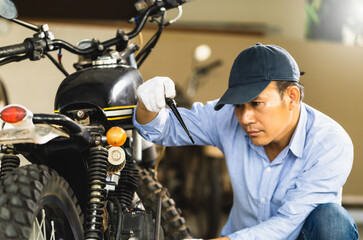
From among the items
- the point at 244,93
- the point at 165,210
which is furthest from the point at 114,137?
the point at 165,210

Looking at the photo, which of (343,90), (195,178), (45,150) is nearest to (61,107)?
(45,150)

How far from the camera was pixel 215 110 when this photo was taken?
184cm

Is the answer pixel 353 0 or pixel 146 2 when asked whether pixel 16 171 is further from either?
pixel 353 0

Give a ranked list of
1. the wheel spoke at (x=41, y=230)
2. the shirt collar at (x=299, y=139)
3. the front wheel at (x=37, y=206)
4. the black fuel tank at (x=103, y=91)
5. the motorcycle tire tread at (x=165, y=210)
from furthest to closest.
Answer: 1. the motorcycle tire tread at (x=165, y=210)
2. the shirt collar at (x=299, y=139)
3. the black fuel tank at (x=103, y=91)
4. the wheel spoke at (x=41, y=230)
5. the front wheel at (x=37, y=206)

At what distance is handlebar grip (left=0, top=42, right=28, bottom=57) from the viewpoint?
1.38m

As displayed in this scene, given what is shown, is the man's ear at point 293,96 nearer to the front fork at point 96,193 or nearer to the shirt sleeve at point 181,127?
the shirt sleeve at point 181,127

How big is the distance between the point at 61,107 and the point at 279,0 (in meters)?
4.87

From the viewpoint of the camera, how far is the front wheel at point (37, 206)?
45.0 inches

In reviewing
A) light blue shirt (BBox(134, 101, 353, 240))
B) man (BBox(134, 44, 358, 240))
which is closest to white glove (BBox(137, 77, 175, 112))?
man (BBox(134, 44, 358, 240))

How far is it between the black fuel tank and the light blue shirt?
0.40 feet

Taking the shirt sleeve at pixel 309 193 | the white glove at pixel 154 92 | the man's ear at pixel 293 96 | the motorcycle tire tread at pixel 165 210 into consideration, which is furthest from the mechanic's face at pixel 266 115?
the motorcycle tire tread at pixel 165 210

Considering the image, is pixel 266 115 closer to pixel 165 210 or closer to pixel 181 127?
pixel 181 127

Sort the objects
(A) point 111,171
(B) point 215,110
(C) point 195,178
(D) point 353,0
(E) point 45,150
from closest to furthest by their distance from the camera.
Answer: (E) point 45,150, (A) point 111,171, (B) point 215,110, (C) point 195,178, (D) point 353,0

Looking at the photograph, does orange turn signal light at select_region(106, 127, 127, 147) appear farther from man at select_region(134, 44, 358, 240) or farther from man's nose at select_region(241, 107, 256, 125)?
man's nose at select_region(241, 107, 256, 125)
